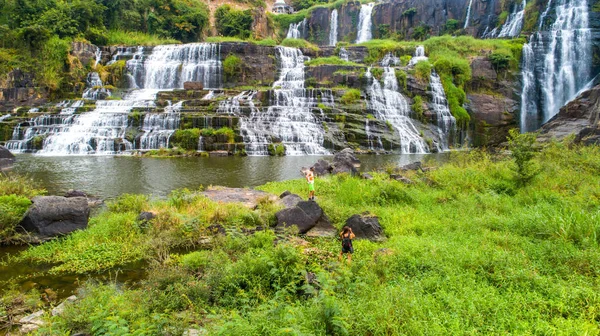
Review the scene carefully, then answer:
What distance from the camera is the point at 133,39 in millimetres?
44750

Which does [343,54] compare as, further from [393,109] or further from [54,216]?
[54,216]

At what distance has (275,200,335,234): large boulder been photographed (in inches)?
332

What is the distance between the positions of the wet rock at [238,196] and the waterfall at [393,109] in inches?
816

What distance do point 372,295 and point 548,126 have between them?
1283 inches

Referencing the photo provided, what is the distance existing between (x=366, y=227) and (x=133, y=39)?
1878 inches

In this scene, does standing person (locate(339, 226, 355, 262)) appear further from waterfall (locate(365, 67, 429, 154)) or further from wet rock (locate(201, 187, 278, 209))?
waterfall (locate(365, 67, 429, 154))

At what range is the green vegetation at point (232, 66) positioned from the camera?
3884cm

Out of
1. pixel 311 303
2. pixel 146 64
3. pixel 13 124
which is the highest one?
pixel 146 64

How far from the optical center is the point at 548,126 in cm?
2920

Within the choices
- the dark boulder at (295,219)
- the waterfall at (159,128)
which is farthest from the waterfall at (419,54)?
the dark boulder at (295,219)

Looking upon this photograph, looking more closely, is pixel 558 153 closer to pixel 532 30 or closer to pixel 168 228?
pixel 168 228

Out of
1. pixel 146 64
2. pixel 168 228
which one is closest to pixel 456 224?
pixel 168 228

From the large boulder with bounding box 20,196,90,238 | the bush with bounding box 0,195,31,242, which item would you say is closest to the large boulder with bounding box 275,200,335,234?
the large boulder with bounding box 20,196,90,238

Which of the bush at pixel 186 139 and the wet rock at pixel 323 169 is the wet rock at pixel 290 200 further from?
the bush at pixel 186 139
